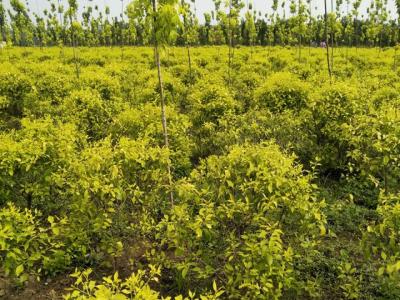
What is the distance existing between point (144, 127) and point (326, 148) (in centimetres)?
333

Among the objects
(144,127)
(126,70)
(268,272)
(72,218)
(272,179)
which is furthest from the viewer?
(126,70)

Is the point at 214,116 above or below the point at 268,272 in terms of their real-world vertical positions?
above

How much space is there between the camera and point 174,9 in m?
4.36

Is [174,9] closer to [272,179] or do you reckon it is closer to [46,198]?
[272,179]

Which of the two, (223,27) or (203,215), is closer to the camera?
(203,215)

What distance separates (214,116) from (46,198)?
13.6 feet

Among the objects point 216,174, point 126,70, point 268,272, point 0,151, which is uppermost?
point 126,70

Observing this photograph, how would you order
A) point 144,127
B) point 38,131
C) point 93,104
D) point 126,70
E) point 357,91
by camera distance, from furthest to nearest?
point 126,70 < point 93,104 < point 357,91 < point 144,127 < point 38,131

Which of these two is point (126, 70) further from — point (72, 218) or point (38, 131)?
point (72, 218)

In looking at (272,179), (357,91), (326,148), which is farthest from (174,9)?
(357,91)

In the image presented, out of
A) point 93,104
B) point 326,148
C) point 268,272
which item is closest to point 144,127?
point 93,104

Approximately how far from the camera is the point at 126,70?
54.0 ft

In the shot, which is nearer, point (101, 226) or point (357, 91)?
point (101, 226)

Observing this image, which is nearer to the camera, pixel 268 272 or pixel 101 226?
pixel 268 272
